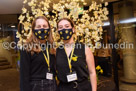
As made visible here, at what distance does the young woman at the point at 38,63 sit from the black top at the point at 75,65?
100 mm

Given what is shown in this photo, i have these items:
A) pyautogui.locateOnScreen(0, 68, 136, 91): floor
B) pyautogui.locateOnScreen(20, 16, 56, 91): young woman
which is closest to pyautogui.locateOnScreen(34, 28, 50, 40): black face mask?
pyautogui.locateOnScreen(20, 16, 56, 91): young woman

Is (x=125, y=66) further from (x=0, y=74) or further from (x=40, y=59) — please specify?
(x=0, y=74)

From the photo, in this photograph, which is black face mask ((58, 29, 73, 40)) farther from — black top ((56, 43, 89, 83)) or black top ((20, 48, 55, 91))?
black top ((20, 48, 55, 91))

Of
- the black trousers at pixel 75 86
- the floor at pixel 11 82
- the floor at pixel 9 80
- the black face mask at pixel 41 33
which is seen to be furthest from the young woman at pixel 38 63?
the floor at pixel 9 80

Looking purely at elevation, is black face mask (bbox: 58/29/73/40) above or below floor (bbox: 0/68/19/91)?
above

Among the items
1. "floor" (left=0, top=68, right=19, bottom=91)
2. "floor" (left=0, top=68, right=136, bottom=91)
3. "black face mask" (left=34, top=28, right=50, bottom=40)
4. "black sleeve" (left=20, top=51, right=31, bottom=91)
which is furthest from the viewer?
"floor" (left=0, top=68, right=19, bottom=91)

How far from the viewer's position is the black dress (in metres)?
1.40

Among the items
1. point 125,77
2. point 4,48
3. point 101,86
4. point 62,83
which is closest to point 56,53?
point 62,83

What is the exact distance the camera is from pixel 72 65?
142 cm

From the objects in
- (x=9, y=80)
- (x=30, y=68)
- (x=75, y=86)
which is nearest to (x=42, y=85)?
(x=30, y=68)

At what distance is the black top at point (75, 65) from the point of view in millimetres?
1400

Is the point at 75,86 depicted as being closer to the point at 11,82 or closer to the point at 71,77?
the point at 71,77

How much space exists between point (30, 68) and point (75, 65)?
18.6 inches

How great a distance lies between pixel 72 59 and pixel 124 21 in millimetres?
2856
